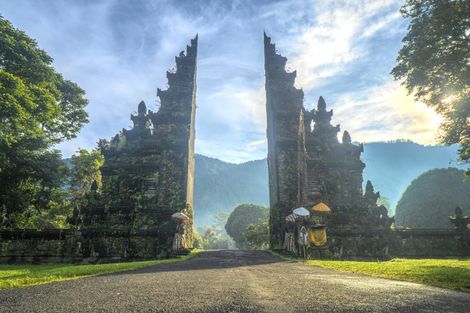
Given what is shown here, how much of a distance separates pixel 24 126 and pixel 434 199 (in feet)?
147

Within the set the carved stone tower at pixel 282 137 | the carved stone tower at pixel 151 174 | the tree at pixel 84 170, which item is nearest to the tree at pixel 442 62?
the carved stone tower at pixel 282 137

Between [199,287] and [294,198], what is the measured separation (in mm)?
22382

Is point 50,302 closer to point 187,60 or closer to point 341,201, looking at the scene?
point 341,201

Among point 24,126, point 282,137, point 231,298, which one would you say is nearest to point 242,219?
point 282,137

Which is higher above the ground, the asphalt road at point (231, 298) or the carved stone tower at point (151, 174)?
the carved stone tower at point (151, 174)

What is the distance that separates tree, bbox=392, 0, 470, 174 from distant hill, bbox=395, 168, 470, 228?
2359 cm

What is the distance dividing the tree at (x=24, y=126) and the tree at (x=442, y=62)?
78.2 ft

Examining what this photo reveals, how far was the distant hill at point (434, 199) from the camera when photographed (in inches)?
1393

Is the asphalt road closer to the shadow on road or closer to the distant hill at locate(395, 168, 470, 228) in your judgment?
the shadow on road

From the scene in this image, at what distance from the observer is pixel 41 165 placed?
2202cm

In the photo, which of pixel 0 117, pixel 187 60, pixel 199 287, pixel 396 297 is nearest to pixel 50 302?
pixel 199 287

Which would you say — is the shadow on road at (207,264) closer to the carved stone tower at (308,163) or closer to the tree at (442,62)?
the carved stone tower at (308,163)

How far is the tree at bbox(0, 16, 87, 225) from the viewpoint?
61.3 feet

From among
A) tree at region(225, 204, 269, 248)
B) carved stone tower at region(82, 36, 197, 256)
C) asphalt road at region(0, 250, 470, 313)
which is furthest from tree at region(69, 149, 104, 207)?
asphalt road at region(0, 250, 470, 313)
